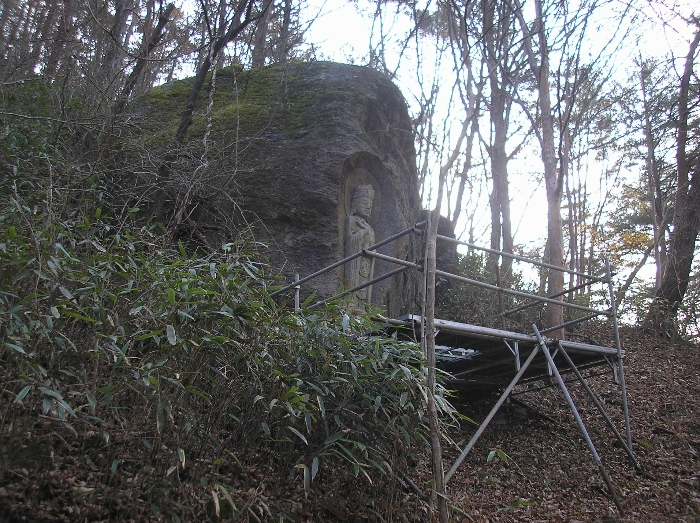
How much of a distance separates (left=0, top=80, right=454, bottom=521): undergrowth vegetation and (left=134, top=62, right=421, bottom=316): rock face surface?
2.28 m

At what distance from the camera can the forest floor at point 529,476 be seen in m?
2.69

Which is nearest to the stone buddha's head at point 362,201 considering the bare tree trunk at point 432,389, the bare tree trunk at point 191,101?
the bare tree trunk at point 191,101

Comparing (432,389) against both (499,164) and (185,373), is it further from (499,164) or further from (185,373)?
(499,164)

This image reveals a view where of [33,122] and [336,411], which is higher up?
[33,122]

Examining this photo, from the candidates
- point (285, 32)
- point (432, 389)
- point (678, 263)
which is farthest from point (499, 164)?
point (432, 389)

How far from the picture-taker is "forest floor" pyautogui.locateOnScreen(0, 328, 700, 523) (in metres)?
2.69

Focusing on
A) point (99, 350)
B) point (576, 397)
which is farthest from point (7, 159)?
point (576, 397)

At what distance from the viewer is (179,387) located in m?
3.20

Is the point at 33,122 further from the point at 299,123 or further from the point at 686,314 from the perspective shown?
the point at 686,314

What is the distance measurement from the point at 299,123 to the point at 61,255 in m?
4.45

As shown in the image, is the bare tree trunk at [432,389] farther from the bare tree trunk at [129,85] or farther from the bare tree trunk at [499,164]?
A: the bare tree trunk at [499,164]

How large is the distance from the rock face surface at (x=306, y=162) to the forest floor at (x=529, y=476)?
2.27m

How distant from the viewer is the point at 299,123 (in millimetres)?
7523

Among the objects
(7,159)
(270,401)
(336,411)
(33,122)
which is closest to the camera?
(270,401)
